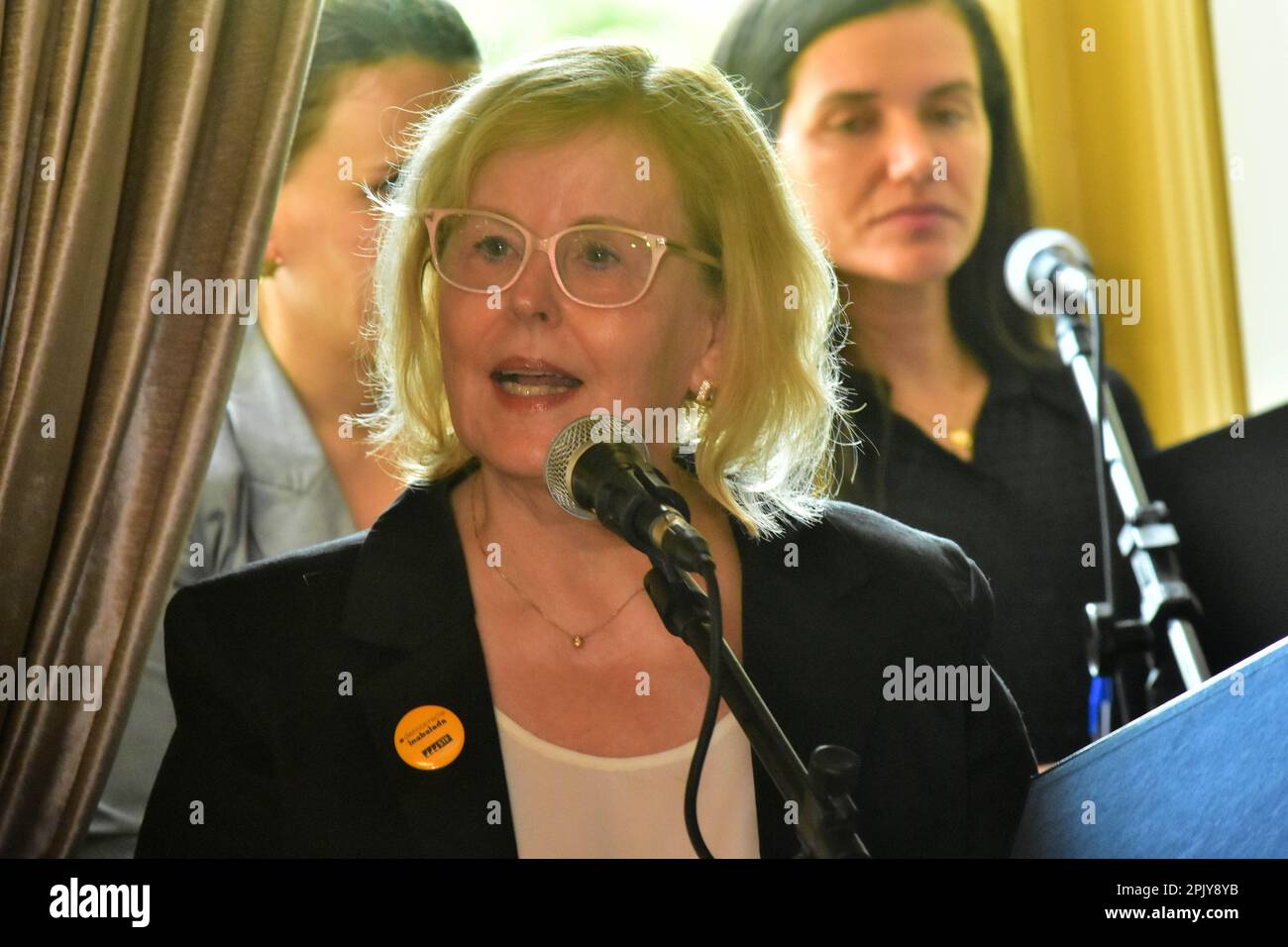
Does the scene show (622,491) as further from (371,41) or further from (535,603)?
(371,41)

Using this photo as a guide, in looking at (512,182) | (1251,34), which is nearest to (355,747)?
(512,182)

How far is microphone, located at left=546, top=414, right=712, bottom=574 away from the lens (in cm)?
93

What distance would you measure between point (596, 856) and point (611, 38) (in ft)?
2.82

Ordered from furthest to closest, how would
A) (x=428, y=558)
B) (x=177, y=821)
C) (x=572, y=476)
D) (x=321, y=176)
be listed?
(x=321, y=176) → (x=428, y=558) → (x=177, y=821) → (x=572, y=476)

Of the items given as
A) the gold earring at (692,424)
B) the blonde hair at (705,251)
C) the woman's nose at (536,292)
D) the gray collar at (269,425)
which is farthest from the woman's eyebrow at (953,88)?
the gray collar at (269,425)

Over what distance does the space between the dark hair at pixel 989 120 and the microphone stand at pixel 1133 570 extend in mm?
70

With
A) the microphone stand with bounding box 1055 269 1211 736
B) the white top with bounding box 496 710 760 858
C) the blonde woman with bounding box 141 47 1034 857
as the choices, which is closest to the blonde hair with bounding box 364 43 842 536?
the blonde woman with bounding box 141 47 1034 857

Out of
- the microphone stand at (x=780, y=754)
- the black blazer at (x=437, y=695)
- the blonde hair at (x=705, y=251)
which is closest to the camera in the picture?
the microphone stand at (x=780, y=754)

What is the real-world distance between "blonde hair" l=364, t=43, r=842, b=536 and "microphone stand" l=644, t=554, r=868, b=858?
1.75 feet

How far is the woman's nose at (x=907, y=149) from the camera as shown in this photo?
1.86 meters

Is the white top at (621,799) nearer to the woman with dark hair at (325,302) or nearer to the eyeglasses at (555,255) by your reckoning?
the eyeglasses at (555,255)

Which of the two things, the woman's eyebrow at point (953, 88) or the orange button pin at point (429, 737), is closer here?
the orange button pin at point (429, 737)
